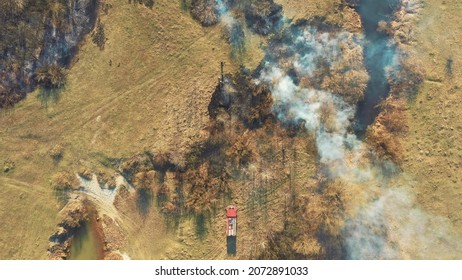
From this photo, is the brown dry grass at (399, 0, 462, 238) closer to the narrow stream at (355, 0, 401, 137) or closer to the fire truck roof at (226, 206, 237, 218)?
the narrow stream at (355, 0, 401, 137)

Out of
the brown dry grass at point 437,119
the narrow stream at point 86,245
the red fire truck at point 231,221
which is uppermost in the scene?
the brown dry grass at point 437,119

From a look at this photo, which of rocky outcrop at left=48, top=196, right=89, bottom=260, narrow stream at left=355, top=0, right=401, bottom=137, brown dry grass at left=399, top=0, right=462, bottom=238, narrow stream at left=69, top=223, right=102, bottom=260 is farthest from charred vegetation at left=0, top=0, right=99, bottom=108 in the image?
brown dry grass at left=399, top=0, right=462, bottom=238

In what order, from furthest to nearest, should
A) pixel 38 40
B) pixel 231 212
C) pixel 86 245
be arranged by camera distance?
pixel 86 245 < pixel 38 40 < pixel 231 212

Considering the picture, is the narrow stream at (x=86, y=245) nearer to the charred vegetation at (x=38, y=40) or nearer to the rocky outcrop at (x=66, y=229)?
the rocky outcrop at (x=66, y=229)

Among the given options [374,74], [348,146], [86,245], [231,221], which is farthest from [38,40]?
[374,74]

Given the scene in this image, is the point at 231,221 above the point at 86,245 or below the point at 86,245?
above

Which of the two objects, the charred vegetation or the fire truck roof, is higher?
the charred vegetation

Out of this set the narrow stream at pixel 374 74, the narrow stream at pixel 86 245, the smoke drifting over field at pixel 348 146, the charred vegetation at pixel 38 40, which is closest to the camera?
the smoke drifting over field at pixel 348 146

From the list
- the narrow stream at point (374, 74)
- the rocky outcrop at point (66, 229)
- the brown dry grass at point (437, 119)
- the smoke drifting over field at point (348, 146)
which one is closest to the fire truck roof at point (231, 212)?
the smoke drifting over field at point (348, 146)

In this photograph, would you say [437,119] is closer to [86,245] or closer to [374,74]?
[374,74]
